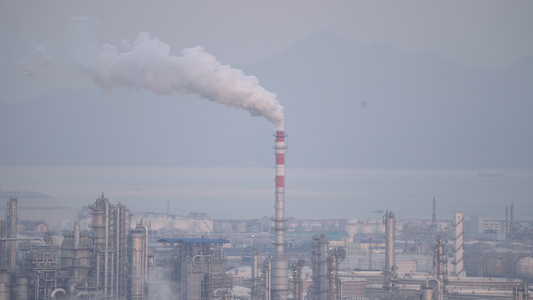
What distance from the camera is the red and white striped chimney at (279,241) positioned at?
34.5 meters

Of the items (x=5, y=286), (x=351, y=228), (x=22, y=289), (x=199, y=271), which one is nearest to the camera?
(x=5, y=286)

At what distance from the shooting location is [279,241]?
3528cm

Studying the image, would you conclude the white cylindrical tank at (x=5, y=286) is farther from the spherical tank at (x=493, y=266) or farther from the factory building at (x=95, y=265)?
the spherical tank at (x=493, y=266)

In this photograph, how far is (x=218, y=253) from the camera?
3359 cm

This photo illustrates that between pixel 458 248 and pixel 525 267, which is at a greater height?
pixel 458 248

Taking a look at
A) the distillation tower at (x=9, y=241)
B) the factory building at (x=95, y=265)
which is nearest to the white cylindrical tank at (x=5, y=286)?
the factory building at (x=95, y=265)

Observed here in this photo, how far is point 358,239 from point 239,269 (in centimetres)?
3370

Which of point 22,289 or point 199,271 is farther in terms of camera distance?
point 199,271

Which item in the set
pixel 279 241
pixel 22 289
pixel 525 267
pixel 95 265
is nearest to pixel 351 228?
pixel 525 267

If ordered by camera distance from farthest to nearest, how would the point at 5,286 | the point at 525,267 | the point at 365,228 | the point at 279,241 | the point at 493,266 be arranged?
the point at 365,228, the point at 493,266, the point at 525,267, the point at 279,241, the point at 5,286

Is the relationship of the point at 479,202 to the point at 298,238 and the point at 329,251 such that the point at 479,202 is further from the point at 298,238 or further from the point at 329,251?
the point at 329,251

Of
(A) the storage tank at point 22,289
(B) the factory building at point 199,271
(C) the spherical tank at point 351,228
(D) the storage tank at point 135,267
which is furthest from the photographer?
(C) the spherical tank at point 351,228

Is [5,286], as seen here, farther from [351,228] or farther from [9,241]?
[351,228]

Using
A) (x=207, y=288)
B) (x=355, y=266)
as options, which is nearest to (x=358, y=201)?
(x=355, y=266)
